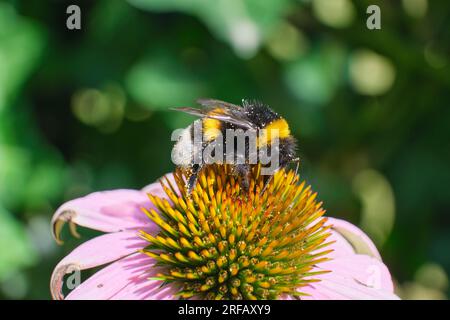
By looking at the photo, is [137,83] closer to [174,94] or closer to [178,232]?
[174,94]

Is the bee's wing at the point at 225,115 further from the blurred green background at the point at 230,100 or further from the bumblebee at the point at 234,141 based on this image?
the blurred green background at the point at 230,100

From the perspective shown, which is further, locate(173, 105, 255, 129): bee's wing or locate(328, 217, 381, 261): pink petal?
locate(328, 217, 381, 261): pink petal

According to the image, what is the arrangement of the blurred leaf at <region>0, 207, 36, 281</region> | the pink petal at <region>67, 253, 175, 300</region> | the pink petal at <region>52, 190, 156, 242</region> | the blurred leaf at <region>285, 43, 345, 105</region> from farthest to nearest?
the blurred leaf at <region>285, 43, 345, 105</region>
the blurred leaf at <region>0, 207, 36, 281</region>
the pink petal at <region>52, 190, 156, 242</region>
the pink petal at <region>67, 253, 175, 300</region>

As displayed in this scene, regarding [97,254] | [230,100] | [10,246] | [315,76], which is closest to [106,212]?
[97,254]

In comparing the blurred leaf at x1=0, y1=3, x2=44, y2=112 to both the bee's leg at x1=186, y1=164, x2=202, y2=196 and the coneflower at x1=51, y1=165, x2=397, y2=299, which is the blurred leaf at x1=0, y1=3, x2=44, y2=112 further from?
the bee's leg at x1=186, y1=164, x2=202, y2=196

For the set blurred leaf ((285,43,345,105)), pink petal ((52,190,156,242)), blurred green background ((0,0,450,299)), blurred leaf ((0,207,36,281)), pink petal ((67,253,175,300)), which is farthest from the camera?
blurred leaf ((285,43,345,105))

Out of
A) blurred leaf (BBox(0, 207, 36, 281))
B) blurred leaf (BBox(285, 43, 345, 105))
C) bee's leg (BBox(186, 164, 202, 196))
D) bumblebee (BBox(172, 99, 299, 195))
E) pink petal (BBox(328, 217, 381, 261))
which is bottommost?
blurred leaf (BBox(0, 207, 36, 281))

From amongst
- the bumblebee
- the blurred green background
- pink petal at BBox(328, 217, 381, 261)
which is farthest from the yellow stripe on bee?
the blurred green background

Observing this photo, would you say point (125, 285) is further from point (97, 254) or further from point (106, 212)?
point (106, 212)
